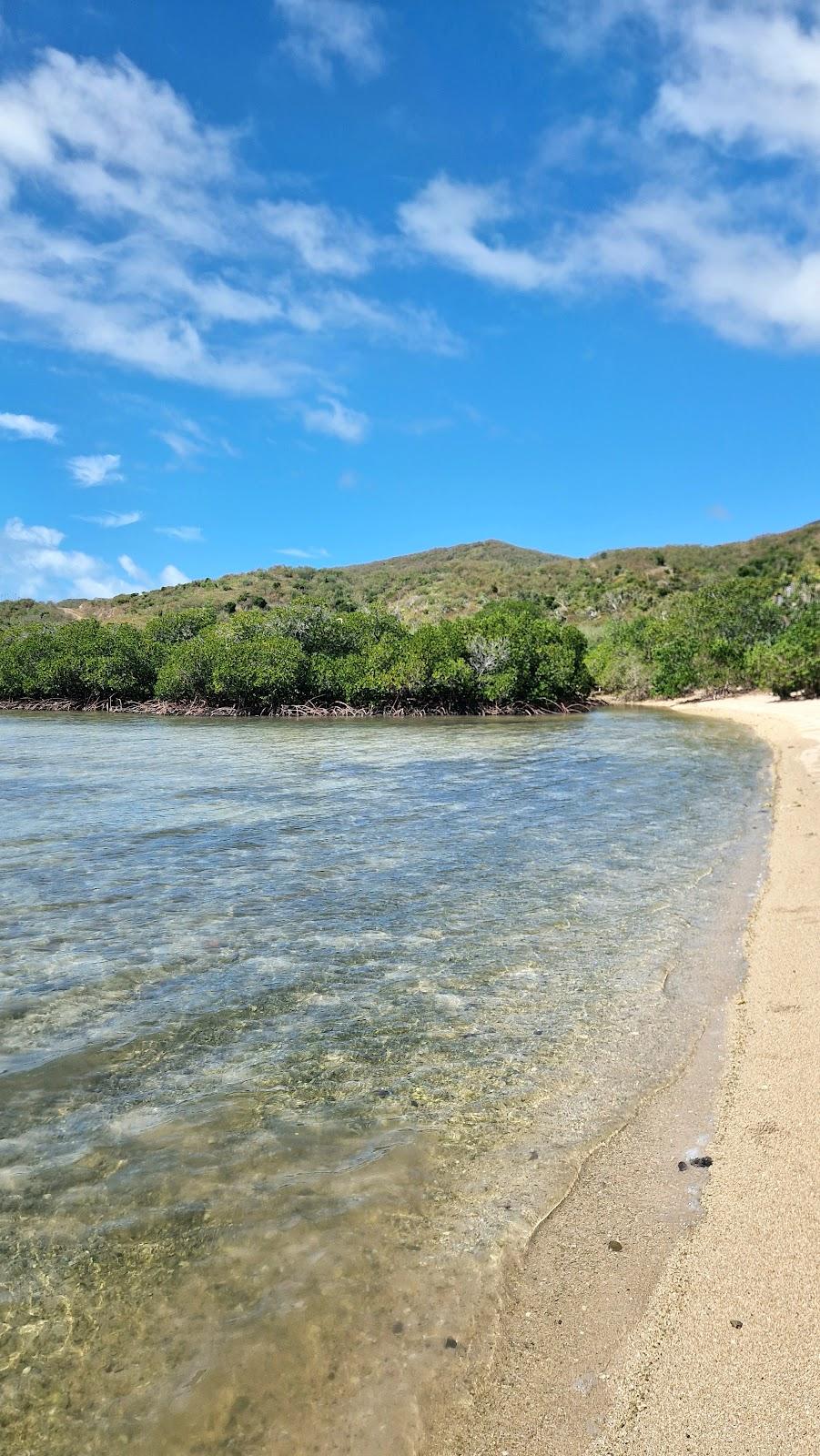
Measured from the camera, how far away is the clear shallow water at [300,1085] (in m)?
3.29

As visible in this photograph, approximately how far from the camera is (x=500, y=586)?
112 m

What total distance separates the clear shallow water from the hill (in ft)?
271

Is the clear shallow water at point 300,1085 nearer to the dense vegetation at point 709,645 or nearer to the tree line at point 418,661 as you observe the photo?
the tree line at point 418,661

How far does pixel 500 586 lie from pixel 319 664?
61037 mm

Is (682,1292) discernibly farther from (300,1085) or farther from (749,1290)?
(300,1085)

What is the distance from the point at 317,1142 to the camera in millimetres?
4801

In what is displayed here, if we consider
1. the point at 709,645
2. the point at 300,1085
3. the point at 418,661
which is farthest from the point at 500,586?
the point at 300,1085

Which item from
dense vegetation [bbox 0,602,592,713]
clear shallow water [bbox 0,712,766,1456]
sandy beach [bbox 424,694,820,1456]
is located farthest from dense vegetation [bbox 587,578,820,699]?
sandy beach [bbox 424,694,820,1456]

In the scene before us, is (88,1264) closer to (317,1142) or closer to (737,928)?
(317,1142)

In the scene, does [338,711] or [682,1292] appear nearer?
[682,1292]

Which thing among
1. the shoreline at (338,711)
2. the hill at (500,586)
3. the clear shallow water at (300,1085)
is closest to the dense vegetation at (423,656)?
the shoreline at (338,711)

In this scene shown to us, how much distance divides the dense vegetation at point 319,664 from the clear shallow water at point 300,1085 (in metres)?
39.3

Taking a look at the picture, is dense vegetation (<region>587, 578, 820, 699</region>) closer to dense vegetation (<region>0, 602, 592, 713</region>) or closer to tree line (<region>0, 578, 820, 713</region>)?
tree line (<region>0, 578, 820, 713</region>)

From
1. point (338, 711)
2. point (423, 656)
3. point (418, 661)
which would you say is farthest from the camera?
point (338, 711)
